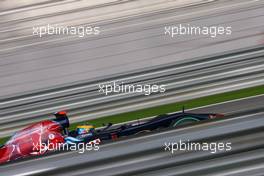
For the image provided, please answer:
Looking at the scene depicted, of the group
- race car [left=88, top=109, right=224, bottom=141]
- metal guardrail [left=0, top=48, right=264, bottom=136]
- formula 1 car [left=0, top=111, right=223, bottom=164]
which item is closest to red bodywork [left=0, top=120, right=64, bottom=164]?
formula 1 car [left=0, top=111, right=223, bottom=164]

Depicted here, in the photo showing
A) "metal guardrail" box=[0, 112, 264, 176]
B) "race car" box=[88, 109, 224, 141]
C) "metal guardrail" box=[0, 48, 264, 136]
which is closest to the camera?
"metal guardrail" box=[0, 112, 264, 176]

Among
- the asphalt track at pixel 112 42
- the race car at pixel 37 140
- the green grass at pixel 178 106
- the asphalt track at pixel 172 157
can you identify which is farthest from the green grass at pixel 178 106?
the asphalt track at pixel 172 157

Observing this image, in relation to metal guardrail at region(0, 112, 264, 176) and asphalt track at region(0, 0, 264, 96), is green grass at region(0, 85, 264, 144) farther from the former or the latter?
metal guardrail at region(0, 112, 264, 176)

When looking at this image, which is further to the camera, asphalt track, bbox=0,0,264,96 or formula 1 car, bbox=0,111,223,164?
asphalt track, bbox=0,0,264,96

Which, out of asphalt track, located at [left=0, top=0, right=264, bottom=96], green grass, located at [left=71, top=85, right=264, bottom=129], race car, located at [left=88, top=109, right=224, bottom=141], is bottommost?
green grass, located at [left=71, top=85, right=264, bottom=129]

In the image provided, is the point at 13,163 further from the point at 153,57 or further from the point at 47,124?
the point at 153,57

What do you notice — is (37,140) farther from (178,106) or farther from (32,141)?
(178,106)

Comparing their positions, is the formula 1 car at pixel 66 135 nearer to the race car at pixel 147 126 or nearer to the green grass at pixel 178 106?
the race car at pixel 147 126

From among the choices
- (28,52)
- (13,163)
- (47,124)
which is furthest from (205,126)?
(28,52)
